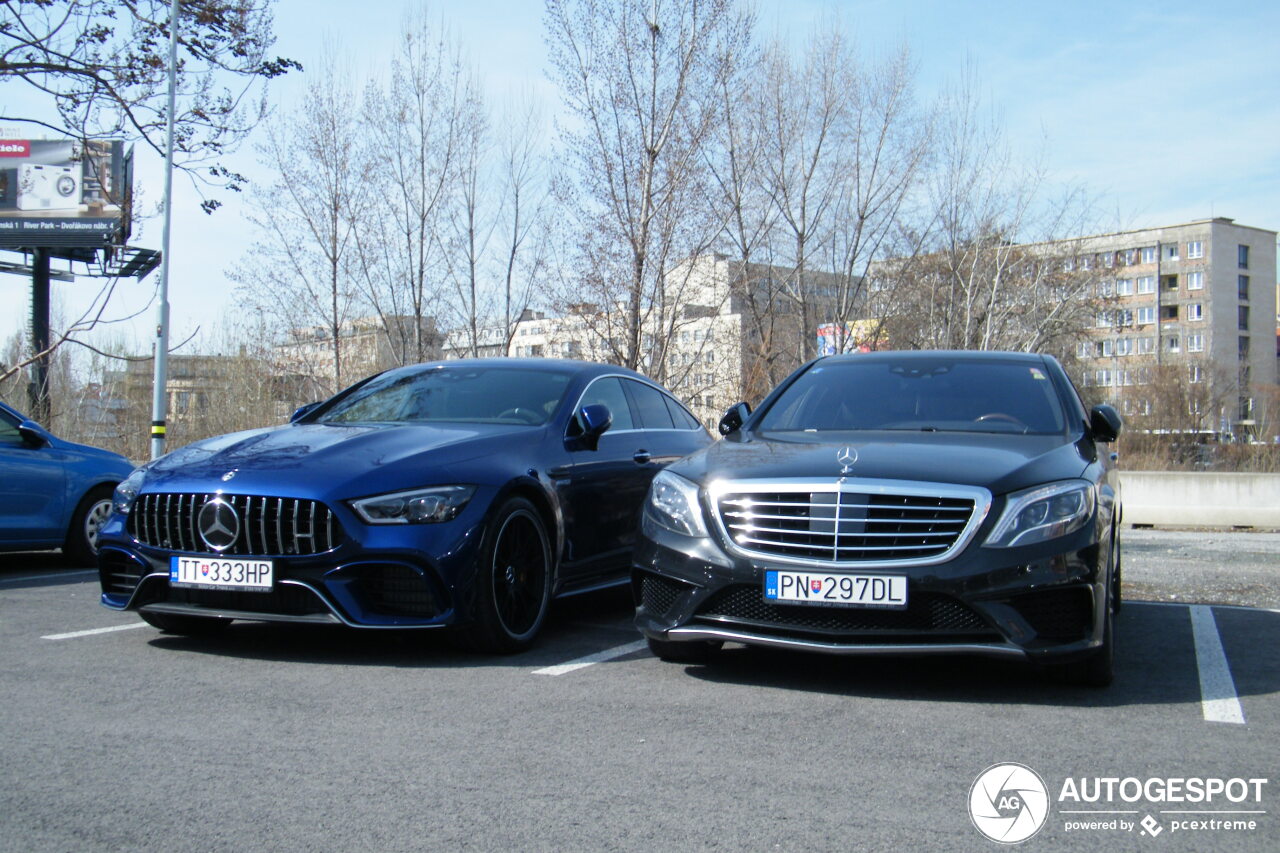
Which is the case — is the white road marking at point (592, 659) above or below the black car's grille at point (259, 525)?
below

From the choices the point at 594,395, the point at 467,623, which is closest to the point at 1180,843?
the point at 467,623

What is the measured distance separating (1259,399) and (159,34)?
85.3 meters

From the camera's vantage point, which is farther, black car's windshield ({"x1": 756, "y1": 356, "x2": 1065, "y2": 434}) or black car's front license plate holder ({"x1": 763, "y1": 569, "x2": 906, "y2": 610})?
black car's windshield ({"x1": 756, "y1": 356, "x2": 1065, "y2": 434})

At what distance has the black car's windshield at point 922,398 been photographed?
578 cm

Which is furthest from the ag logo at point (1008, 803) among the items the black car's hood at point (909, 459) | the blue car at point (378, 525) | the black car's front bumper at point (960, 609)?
the blue car at point (378, 525)

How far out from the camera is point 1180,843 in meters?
3.03

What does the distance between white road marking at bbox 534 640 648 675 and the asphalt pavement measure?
0.03 m

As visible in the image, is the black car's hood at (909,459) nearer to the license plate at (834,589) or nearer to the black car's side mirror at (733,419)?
the license plate at (834,589)

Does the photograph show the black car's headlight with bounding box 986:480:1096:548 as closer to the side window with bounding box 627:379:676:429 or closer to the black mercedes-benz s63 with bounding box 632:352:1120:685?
the black mercedes-benz s63 with bounding box 632:352:1120:685

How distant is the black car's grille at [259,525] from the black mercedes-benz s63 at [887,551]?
1356 mm

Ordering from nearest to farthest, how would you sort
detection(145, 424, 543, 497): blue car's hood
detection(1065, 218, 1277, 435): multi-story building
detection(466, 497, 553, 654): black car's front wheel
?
detection(145, 424, 543, 497): blue car's hood < detection(466, 497, 553, 654): black car's front wheel < detection(1065, 218, 1277, 435): multi-story building

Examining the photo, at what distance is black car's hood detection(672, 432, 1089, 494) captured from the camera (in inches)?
186

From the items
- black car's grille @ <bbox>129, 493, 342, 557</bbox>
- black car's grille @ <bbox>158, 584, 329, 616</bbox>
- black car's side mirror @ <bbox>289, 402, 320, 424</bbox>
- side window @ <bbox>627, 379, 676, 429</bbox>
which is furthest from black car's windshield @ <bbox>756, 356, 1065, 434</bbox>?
black car's side mirror @ <bbox>289, 402, 320, 424</bbox>

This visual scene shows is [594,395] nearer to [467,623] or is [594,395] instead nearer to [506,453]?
[506,453]
